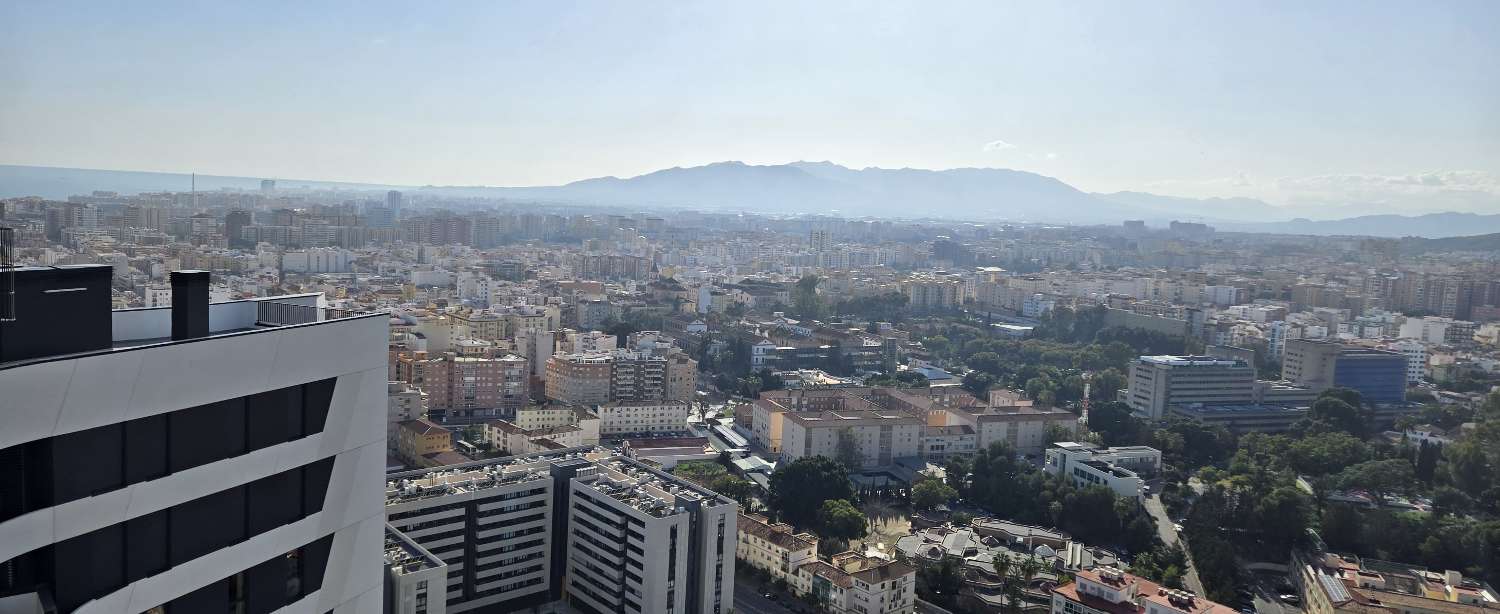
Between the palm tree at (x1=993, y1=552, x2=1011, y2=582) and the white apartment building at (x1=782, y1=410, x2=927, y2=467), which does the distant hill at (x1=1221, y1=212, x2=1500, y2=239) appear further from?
the palm tree at (x1=993, y1=552, x2=1011, y2=582)

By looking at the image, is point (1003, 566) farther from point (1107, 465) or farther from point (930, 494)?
point (1107, 465)

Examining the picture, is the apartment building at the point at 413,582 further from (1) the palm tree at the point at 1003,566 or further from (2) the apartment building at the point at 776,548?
(1) the palm tree at the point at 1003,566

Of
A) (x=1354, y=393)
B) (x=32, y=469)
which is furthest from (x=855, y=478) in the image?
(x=32, y=469)

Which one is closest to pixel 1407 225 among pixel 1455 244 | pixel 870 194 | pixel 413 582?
pixel 1455 244

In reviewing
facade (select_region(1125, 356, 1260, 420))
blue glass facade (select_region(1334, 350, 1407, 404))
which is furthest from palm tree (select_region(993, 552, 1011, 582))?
blue glass facade (select_region(1334, 350, 1407, 404))

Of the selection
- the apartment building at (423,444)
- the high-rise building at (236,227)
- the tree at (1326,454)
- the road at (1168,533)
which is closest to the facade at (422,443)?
the apartment building at (423,444)

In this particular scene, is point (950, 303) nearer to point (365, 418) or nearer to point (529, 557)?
point (529, 557)

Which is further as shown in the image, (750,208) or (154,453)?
(750,208)
